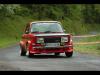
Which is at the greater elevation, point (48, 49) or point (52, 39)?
point (52, 39)

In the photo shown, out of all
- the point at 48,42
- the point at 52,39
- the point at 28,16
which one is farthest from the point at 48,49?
the point at 28,16

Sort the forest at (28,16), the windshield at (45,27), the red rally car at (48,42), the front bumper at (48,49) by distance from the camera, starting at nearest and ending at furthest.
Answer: the front bumper at (48,49), the red rally car at (48,42), the windshield at (45,27), the forest at (28,16)

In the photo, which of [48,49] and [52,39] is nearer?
[48,49]

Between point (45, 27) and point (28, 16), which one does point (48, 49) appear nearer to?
→ point (45, 27)

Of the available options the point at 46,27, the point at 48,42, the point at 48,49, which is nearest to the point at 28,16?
the point at 46,27

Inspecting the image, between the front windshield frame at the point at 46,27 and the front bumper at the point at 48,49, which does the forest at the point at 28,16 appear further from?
the front bumper at the point at 48,49

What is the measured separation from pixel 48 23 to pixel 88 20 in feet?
76.8

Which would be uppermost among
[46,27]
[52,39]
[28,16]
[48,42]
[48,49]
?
[46,27]

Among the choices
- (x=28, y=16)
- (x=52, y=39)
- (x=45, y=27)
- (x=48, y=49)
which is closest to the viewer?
(x=48, y=49)

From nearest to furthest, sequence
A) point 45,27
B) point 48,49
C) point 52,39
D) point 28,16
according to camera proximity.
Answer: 1. point 48,49
2. point 52,39
3. point 45,27
4. point 28,16

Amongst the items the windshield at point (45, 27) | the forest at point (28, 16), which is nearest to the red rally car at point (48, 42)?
the windshield at point (45, 27)

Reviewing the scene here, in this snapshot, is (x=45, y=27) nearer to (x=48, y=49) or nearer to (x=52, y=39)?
(x=52, y=39)

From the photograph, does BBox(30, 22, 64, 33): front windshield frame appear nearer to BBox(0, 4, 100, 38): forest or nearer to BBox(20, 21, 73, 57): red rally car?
BBox(20, 21, 73, 57): red rally car
